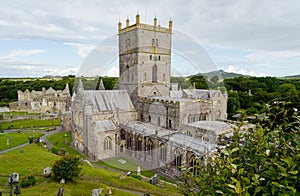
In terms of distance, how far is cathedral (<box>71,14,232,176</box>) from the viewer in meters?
21.9

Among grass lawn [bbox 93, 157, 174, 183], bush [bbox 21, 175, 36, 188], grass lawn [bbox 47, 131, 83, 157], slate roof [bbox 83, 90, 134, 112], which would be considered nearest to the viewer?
bush [bbox 21, 175, 36, 188]

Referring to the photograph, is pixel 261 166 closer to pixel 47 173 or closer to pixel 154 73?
pixel 47 173

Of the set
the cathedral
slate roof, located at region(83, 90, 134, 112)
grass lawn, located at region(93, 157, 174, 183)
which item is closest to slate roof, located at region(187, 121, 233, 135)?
the cathedral

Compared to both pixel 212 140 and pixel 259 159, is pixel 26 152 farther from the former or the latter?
pixel 259 159

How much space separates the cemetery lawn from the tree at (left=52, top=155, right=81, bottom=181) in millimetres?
570

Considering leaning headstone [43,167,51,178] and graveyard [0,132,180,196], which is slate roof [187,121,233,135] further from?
leaning headstone [43,167,51,178]

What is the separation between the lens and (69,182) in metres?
17.1

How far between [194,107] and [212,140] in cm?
521

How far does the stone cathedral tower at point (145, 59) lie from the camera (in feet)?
94.4

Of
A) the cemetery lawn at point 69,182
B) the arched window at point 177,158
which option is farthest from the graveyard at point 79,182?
the arched window at point 177,158

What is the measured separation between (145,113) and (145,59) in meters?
7.46

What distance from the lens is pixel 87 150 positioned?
26.6 meters

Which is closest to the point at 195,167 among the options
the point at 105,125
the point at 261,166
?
the point at 261,166

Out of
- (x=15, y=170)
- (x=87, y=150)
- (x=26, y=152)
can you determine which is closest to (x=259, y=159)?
(x=15, y=170)
